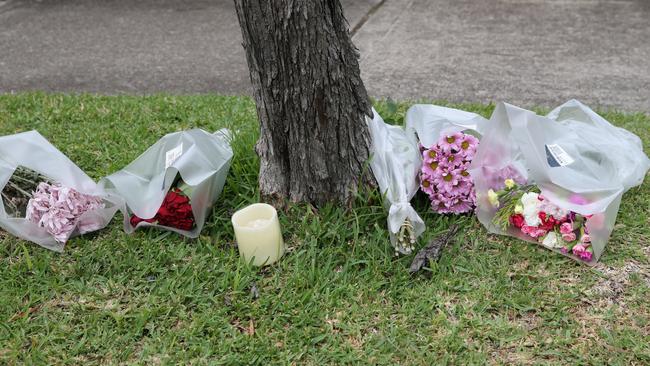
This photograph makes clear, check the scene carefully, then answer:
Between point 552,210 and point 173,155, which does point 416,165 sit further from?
point 173,155

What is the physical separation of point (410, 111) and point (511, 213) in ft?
2.17

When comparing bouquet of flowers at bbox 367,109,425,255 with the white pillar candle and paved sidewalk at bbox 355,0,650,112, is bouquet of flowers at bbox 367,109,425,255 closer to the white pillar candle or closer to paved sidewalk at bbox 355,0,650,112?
the white pillar candle

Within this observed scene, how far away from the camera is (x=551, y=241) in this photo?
2.29 metres

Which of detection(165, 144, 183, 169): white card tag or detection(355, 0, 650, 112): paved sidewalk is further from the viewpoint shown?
detection(355, 0, 650, 112): paved sidewalk

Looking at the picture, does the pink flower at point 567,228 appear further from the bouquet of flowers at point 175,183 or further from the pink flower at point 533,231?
the bouquet of flowers at point 175,183

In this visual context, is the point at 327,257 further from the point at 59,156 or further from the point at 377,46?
the point at 377,46

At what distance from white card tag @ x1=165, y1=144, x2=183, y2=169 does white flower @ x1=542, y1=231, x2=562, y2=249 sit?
1.46m

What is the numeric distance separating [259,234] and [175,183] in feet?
1.48

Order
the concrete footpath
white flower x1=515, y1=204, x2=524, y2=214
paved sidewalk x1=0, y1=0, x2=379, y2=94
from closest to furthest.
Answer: white flower x1=515, y1=204, x2=524, y2=214, the concrete footpath, paved sidewalk x1=0, y1=0, x2=379, y2=94

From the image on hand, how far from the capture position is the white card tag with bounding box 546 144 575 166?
2279mm

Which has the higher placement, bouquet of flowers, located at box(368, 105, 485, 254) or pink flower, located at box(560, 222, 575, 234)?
bouquet of flowers, located at box(368, 105, 485, 254)

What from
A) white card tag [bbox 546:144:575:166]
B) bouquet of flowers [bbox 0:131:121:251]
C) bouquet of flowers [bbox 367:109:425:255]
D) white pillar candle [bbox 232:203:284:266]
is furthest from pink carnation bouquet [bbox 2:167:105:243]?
white card tag [bbox 546:144:575:166]

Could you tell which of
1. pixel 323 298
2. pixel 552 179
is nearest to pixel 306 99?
pixel 323 298

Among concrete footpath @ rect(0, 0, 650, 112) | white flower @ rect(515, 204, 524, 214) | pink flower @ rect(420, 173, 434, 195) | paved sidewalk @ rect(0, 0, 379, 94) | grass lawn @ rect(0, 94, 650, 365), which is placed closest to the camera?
grass lawn @ rect(0, 94, 650, 365)
